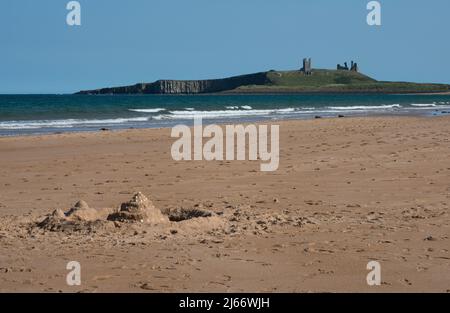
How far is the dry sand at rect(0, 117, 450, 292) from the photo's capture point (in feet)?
18.2

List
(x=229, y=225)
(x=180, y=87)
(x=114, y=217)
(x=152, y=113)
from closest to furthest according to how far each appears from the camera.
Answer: (x=229, y=225) → (x=114, y=217) → (x=152, y=113) → (x=180, y=87)

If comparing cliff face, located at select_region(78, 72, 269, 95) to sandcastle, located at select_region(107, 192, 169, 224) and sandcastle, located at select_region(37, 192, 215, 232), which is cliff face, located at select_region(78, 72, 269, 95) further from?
sandcastle, located at select_region(107, 192, 169, 224)

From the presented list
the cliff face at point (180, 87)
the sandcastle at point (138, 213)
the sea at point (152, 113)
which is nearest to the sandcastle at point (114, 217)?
the sandcastle at point (138, 213)

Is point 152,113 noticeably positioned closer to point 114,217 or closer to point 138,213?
point 114,217

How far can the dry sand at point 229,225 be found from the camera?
18.2ft

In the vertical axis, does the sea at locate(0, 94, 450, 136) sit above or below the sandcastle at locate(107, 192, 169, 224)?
below

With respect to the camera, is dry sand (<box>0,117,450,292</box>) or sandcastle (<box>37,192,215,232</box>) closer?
dry sand (<box>0,117,450,292</box>)

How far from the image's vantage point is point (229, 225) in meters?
7.47

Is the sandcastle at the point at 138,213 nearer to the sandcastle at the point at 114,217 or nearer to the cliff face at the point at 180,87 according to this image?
the sandcastle at the point at 114,217

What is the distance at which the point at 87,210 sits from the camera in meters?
7.87

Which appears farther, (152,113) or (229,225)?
(152,113)

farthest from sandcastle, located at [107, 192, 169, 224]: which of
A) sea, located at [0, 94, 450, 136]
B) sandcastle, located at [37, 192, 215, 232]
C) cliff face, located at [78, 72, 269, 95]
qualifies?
cliff face, located at [78, 72, 269, 95]

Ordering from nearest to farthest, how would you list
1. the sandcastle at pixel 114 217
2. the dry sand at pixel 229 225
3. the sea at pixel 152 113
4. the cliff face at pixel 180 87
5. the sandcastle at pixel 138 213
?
the dry sand at pixel 229 225 < the sandcastle at pixel 114 217 < the sandcastle at pixel 138 213 < the sea at pixel 152 113 < the cliff face at pixel 180 87

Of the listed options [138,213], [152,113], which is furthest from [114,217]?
[152,113]
